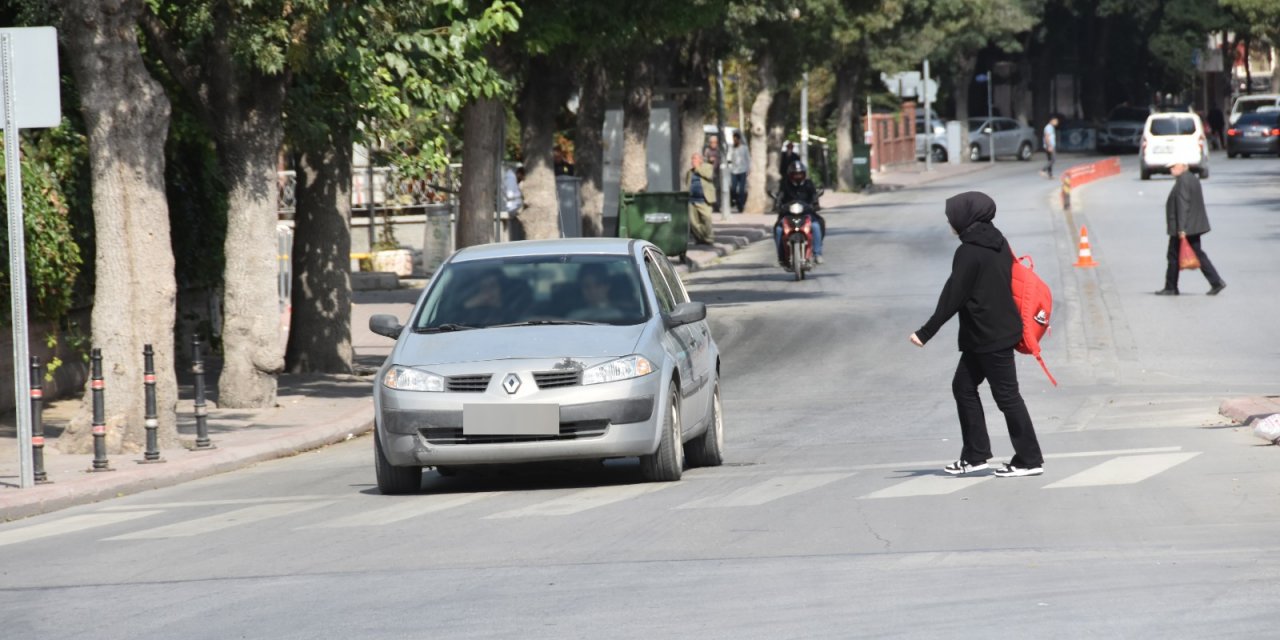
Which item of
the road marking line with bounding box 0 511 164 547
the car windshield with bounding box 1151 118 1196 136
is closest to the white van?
the car windshield with bounding box 1151 118 1196 136

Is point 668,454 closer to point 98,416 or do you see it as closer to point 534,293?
point 534,293

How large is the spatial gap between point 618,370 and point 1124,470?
9.99ft

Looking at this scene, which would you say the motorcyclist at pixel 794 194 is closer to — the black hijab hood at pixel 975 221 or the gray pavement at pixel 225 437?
the gray pavement at pixel 225 437

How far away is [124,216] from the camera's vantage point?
13.7 meters

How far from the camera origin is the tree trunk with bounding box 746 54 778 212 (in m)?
45.0

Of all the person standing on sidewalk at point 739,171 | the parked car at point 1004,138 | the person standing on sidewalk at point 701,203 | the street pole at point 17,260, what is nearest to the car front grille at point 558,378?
the street pole at point 17,260

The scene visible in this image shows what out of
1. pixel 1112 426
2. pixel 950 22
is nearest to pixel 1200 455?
pixel 1112 426

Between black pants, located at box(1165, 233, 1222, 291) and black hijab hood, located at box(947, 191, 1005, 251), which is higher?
black hijab hood, located at box(947, 191, 1005, 251)

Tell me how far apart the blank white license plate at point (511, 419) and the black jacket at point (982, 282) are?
2.13 meters

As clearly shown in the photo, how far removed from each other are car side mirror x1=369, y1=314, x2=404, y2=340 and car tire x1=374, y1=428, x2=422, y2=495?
65cm

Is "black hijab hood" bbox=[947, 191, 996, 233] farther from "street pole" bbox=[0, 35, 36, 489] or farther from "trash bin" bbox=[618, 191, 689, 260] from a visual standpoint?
"trash bin" bbox=[618, 191, 689, 260]

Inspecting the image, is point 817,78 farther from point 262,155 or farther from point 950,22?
point 262,155

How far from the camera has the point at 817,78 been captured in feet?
215

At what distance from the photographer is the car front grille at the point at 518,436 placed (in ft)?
35.2
